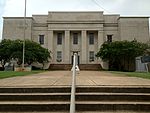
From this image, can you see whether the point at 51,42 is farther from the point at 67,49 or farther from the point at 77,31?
the point at 77,31

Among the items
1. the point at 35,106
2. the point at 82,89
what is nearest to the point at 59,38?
the point at 82,89

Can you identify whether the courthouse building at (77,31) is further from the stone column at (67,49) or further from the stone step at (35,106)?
the stone step at (35,106)

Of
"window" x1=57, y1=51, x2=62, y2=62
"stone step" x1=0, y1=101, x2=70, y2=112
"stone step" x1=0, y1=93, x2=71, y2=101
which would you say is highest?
"window" x1=57, y1=51, x2=62, y2=62

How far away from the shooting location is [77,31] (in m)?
52.9

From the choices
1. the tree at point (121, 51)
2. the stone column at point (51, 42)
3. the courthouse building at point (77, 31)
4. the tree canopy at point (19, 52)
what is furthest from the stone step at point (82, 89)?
the stone column at point (51, 42)

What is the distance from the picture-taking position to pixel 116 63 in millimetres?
49031

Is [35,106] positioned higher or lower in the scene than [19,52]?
lower

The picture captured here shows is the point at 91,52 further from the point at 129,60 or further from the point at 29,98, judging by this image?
the point at 29,98

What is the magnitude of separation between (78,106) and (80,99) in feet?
1.80

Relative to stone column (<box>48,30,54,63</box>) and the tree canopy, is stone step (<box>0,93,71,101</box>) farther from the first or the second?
stone column (<box>48,30,54,63</box>)

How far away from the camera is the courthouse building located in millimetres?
50812

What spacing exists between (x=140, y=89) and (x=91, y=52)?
4559 centimetres

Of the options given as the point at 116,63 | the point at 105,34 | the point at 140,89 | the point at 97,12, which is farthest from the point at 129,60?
the point at 140,89

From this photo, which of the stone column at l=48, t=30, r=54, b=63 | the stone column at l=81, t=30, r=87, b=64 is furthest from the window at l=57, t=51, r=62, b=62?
the stone column at l=81, t=30, r=87, b=64
